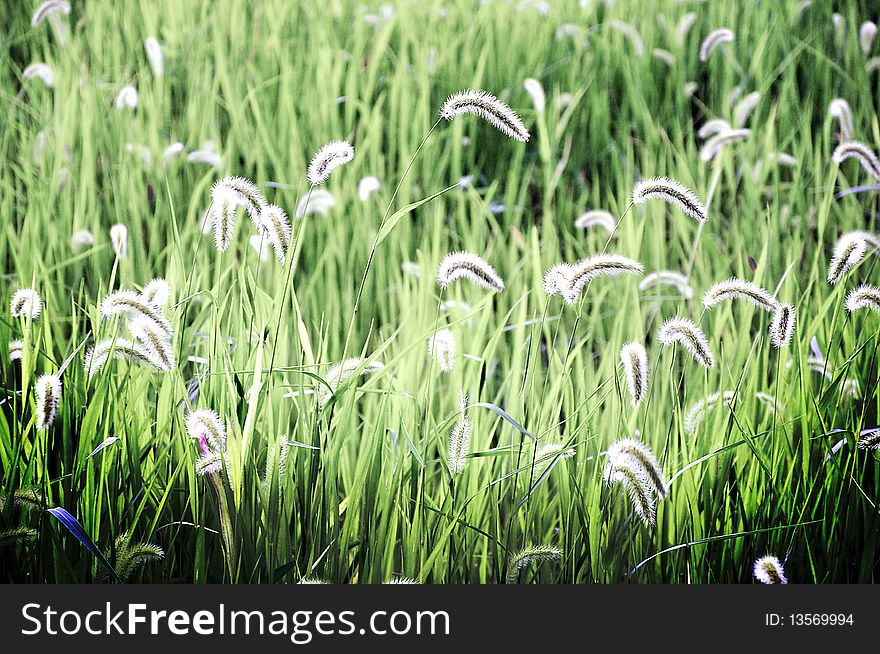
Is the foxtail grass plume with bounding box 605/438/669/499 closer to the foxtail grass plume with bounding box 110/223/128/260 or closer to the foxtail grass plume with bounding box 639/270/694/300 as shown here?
the foxtail grass plume with bounding box 639/270/694/300

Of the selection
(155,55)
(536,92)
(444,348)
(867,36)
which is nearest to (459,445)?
(444,348)

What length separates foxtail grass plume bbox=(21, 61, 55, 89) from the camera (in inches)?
51.4

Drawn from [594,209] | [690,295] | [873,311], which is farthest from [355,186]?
[873,311]

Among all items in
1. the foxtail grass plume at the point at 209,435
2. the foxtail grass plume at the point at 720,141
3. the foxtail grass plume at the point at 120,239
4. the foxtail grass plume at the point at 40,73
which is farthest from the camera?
the foxtail grass plume at the point at 40,73

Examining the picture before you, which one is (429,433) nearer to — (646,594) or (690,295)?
(646,594)

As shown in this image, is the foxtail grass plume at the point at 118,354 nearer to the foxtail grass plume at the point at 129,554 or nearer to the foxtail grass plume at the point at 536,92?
the foxtail grass plume at the point at 129,554

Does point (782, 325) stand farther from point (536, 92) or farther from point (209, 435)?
point (209, 435)

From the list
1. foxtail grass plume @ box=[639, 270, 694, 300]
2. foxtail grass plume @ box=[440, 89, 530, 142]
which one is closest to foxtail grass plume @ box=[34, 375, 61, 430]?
foxtail grass plume @ box=[440, 89, 530, 142]

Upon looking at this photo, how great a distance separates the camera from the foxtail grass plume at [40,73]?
130cm

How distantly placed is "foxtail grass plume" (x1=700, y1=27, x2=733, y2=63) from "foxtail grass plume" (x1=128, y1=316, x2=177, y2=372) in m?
1.10

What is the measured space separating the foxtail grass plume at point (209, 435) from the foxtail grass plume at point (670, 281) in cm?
65

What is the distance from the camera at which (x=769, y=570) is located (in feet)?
3.12

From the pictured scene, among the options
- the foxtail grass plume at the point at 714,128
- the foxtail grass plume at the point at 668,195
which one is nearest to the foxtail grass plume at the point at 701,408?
the foxtail grass plume at the point at 668,195

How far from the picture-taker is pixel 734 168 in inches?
52.8
